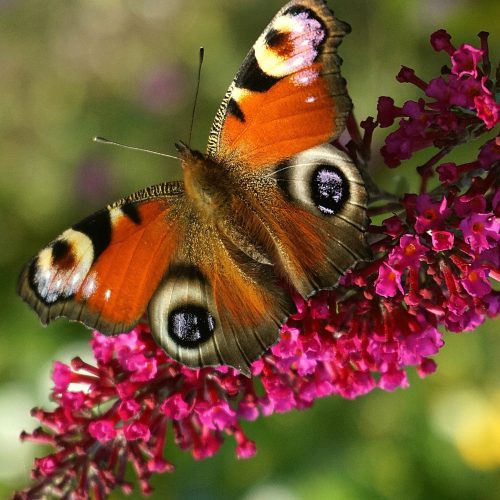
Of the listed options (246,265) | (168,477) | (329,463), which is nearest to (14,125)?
(168,477)

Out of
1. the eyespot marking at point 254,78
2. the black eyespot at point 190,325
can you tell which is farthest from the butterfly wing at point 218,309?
the eyespot marking at point 254,78

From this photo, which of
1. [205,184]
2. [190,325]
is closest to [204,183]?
[205,184]

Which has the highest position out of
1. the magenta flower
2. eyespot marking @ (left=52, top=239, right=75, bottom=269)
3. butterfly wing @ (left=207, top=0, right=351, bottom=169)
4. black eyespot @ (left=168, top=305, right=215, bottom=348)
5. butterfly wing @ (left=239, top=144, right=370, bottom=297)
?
butterfly wing @ (left=207, top=0, right=351, bottom=169)

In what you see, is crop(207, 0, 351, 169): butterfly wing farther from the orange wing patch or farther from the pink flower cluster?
the pink flower cluster

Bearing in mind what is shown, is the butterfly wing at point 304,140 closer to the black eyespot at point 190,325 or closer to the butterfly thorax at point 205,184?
the butterfly thorax at point 205,184

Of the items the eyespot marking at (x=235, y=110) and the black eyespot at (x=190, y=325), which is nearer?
the black eyespot at (x=190, y=325)

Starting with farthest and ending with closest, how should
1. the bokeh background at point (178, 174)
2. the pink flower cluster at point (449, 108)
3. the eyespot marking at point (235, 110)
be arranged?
the bokeh background at point (178, 174) → the eyespot marking at point (235, 110) → the pink flower cluster at point (449, 108)

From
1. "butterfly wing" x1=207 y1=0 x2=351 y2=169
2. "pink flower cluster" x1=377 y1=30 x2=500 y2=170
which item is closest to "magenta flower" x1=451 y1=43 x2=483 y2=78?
"pink flower cluster" x1=377 y1=30 x2=500 y2=170
